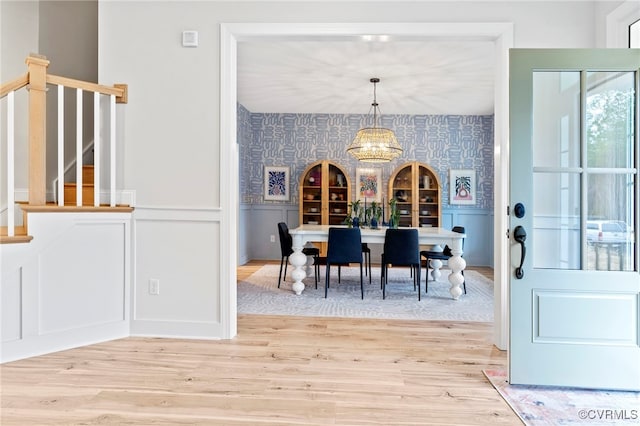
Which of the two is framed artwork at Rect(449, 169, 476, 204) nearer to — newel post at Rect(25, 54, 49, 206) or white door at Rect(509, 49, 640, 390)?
white door at Rect(509, 49, 640, 390)

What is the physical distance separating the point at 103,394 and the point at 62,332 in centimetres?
93

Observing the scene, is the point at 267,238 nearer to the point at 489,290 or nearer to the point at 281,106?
the point at 281,106

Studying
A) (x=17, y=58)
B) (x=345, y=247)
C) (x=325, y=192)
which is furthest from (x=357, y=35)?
(x=325, y=192)

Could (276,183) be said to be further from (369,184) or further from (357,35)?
(357,35)

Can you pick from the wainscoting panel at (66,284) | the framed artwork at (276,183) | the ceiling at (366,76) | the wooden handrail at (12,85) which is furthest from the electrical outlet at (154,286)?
the framed artwork at (276,183)

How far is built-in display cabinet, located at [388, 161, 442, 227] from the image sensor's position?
678 centimetres

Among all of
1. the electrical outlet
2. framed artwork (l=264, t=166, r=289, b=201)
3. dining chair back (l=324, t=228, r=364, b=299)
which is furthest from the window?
framed artwork (l=264, t=166, r=289, b=201)

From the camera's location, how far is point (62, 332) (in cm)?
274

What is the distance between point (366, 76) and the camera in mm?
4824

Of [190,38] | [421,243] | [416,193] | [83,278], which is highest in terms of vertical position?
[190,38]

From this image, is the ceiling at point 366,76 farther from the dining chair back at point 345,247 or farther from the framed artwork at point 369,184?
the dining chair back at point 345,247

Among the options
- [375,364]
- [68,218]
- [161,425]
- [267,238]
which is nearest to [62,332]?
[68,218]

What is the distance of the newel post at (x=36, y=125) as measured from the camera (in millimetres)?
2623

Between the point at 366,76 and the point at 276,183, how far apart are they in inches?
116
